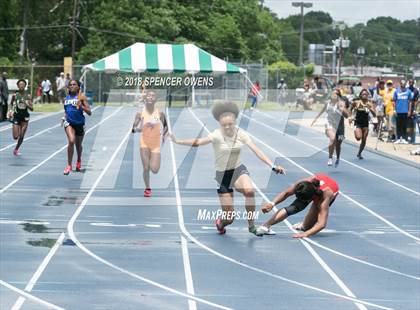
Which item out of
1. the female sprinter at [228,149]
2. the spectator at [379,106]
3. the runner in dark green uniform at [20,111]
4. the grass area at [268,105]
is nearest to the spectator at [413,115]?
the spectator at [379,106]

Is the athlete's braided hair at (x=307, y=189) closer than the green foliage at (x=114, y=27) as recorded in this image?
Yes

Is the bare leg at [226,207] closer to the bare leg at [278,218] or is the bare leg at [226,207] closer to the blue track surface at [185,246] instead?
the blue track surface at [185,246]

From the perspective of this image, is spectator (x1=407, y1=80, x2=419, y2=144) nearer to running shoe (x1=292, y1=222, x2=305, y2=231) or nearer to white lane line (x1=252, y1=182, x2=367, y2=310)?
running shoe (x1=292, y1=222, x2=305, y2=231)

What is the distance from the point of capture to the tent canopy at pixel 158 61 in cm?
3222

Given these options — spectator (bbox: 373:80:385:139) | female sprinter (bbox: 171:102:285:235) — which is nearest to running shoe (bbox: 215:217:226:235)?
female sprinter (bbox: 171:102:285:235)

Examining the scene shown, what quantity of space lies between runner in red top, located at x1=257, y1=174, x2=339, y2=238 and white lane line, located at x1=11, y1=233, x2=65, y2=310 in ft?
9.01

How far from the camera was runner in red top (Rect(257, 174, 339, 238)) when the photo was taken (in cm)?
1429

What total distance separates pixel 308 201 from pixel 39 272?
4.58 metres

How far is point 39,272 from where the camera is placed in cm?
→ 1139

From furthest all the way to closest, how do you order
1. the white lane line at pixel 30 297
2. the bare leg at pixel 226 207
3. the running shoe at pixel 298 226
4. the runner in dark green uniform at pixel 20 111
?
the runner in dark green uniform at pixel 20 111 → the running shoe at pixel 298 226 → the bare leg at pixel 226 207 → the white lane line at pixel 30 297

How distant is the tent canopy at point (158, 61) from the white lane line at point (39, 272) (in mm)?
17915

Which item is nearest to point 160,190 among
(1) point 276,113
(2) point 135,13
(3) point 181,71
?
(3) point 181,71

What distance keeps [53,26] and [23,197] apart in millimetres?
61537

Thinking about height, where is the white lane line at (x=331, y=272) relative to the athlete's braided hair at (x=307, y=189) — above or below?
below
